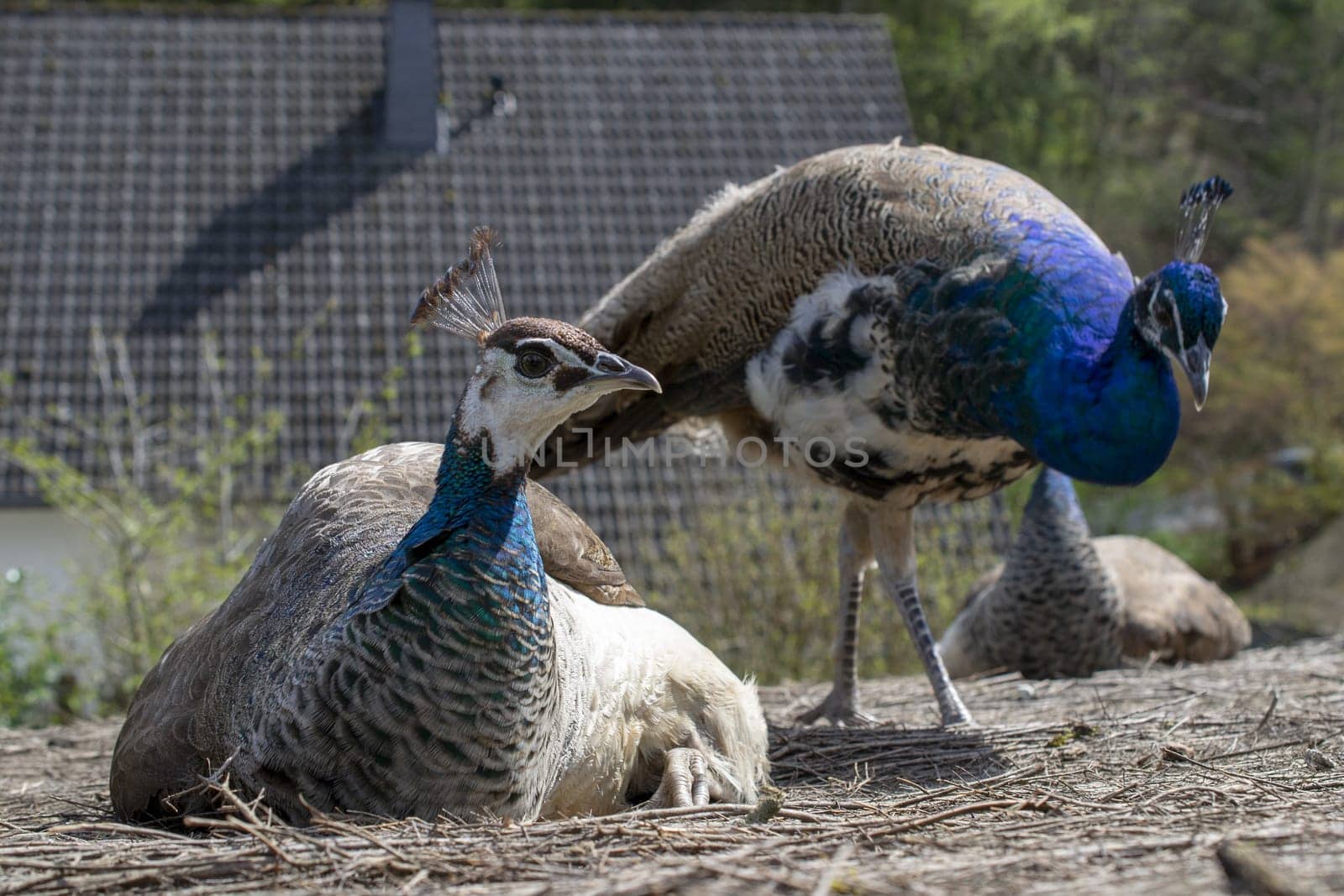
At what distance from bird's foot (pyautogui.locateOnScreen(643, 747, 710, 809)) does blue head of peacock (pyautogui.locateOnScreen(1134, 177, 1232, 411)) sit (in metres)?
1.83

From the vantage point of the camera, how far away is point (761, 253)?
5523 millimetres

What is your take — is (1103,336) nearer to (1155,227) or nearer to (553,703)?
(553,703)

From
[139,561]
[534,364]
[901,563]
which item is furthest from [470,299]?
[139,561]

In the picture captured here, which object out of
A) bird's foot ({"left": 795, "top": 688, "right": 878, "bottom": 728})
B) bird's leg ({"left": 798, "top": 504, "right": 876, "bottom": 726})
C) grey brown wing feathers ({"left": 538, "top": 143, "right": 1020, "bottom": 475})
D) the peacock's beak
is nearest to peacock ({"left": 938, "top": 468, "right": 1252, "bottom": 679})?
bird's leg ({"left": 798, "top": 504, "right": 876, "bottom": 726})

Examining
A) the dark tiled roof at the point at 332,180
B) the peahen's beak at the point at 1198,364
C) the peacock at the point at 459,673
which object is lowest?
the peacock at the point at 459,673

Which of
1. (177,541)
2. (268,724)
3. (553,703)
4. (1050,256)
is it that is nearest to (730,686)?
(553,703)

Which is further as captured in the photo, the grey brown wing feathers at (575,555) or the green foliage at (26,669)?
the green foliage at (26,669)

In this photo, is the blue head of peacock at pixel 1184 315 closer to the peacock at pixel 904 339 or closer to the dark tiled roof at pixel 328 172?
the peacock at pixel 904 339

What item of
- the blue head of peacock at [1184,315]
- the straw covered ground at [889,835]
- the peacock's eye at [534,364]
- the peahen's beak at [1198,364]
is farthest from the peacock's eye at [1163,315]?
the peacock's eye at [534,364]

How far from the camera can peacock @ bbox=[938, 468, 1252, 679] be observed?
22.8 ft

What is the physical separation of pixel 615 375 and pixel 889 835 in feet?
4.09

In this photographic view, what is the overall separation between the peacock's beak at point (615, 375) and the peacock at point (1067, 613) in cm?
375

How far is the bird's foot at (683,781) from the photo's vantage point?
394 cm

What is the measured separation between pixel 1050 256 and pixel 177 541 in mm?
6563
